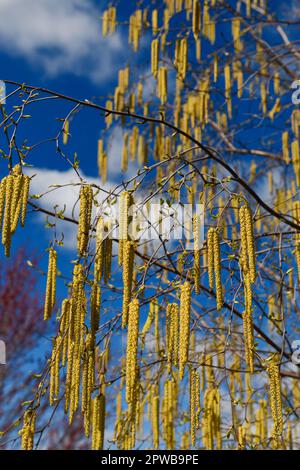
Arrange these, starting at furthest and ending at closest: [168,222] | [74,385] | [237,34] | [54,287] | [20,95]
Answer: [237,34] < [168,222] < [20,95] < [54,287] < [74,385]

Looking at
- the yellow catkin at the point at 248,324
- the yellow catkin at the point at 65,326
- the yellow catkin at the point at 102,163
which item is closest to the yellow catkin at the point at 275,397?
the yellow catkin at the point at 248,324

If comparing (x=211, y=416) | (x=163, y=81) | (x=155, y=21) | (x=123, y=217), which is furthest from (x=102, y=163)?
(x=123, y=217)

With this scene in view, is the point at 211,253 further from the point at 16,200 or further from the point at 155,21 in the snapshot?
the point at 155,21

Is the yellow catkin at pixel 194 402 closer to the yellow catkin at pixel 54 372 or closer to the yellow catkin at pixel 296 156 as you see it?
the yellow catkin at pixel 54 372

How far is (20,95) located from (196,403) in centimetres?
114

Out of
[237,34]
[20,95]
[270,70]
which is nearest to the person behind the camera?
[20,95]

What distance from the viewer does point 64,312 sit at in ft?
5.90

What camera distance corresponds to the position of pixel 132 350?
1585 mm

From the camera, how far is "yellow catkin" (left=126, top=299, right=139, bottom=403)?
1550 millimetres

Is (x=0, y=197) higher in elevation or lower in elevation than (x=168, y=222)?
lower

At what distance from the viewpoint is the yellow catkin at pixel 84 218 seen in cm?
176

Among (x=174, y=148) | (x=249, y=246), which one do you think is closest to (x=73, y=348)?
(x=249, y=246)

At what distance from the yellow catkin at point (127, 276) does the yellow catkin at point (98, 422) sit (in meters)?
0.49

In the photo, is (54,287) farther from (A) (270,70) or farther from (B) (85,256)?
(A) (270,70)
